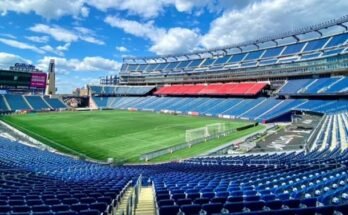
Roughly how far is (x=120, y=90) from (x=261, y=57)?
55033mm

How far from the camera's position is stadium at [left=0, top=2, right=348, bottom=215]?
913cm

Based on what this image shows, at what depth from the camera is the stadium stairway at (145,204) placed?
1008 centimetres

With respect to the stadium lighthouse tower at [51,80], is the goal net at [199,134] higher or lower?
lower

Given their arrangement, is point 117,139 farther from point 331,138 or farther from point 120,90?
point 120,90

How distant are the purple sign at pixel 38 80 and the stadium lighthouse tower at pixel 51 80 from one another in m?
9.35

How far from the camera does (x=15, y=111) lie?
292 ft

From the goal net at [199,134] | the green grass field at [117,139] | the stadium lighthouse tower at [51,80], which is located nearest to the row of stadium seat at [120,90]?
the stadium lighthouse tower at [51,80]

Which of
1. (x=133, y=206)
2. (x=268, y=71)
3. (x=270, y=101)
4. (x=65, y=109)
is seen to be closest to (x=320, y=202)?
(x=133, y=206)

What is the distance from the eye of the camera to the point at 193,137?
45219 mm

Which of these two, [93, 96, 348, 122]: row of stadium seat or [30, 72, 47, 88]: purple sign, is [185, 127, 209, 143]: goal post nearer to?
[93, 96, 348, 122]: row of stadium seat

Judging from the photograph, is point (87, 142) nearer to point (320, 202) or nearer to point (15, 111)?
point (320, 202)

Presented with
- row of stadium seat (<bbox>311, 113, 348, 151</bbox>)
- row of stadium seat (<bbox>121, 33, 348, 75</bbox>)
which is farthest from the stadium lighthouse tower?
row of stadium seat (<bbox>311, 113, 348, 151</bbox>)

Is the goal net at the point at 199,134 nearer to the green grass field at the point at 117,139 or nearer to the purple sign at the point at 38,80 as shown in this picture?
the green grass field at the point at 117,139

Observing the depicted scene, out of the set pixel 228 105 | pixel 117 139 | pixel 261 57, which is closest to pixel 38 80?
pixel 228 105
